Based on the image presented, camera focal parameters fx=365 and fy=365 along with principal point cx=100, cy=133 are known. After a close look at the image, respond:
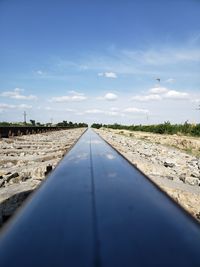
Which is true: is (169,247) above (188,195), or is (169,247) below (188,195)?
above

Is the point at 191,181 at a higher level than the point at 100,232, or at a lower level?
lower

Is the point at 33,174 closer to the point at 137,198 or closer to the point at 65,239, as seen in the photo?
the point at 137,198

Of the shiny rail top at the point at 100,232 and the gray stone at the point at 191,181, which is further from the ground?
the shiny rail top at the point at 100,232

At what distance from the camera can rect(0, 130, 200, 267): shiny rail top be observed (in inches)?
55.1

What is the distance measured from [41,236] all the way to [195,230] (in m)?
0.77

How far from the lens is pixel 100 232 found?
170 centimetres

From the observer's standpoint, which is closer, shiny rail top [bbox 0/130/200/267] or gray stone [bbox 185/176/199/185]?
shiny rail top [bbox 0/130/200/267]

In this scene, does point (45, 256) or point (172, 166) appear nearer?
point (45, 256)

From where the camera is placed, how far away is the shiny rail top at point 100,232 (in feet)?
4.59

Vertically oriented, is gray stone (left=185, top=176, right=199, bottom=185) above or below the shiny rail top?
below

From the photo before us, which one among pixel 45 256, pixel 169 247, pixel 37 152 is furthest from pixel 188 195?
pixel 37 152

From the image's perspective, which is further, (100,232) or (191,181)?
(191,181)

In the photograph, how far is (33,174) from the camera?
5.59m

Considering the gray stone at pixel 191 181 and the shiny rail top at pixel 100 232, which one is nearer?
the shiny rail top at pixel 100 232
